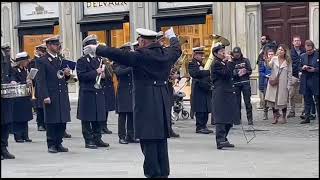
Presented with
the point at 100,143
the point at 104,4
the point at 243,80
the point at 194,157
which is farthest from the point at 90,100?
the point at 104,4

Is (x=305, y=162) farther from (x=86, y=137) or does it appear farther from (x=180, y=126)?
(x=180, y=126)

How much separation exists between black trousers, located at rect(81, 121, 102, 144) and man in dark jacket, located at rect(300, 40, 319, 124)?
5328mm

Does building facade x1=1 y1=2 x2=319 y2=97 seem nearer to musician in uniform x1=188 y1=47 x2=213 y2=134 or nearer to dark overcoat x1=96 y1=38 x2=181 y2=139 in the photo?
musician in uniform x1=188 y1=47 x2=213 y2=134

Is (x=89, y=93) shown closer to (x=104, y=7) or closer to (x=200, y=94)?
(x=200, y=94)

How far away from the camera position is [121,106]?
487 inches

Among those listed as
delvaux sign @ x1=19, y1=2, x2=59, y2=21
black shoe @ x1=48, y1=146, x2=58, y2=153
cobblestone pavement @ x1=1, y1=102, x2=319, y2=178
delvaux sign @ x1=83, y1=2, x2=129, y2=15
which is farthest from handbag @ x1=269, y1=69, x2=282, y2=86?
delvaux sign @ x1=19, y1=2, x2=59, y2=21

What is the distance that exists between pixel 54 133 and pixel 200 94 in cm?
364

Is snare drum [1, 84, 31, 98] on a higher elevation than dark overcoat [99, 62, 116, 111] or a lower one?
higher

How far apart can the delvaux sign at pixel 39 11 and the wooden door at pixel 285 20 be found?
8273 millimetres

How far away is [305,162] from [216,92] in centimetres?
227

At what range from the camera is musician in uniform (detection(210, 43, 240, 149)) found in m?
11.2

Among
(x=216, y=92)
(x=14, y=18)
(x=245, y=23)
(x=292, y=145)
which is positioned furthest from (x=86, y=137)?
(x=14, y=18)

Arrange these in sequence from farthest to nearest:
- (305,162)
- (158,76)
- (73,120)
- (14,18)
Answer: (14,18), (73,120), (305,162), (158,76)

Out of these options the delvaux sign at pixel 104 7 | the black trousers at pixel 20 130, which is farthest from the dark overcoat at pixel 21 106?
the delvaux sign at pixel 104 7
